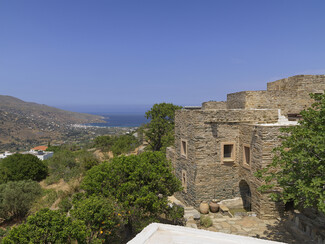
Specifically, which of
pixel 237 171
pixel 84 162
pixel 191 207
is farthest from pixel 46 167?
pixel 237 171

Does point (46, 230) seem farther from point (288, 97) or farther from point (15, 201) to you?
point (288, 97)

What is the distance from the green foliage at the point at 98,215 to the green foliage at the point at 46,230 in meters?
0.80

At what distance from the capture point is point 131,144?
112 ft

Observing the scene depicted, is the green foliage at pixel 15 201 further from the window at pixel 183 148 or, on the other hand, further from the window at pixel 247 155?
the window at pixel 247 155

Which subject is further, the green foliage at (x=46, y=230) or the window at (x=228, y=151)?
the window at (x=228, y=151)

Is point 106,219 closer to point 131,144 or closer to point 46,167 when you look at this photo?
point 46,167

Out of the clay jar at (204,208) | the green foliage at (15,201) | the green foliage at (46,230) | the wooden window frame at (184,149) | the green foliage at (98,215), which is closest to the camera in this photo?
the green foliage at (46,230)

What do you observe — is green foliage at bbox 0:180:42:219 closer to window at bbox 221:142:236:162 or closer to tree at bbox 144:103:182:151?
tree at bbox 144:103:182:151

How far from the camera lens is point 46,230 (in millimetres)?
6746

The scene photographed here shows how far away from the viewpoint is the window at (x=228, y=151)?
541 inches

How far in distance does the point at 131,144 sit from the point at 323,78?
25852 millimetres

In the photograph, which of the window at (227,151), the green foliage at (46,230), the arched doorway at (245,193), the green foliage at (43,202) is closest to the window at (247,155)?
the window at (227,151)

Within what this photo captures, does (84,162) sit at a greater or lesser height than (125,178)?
lesser

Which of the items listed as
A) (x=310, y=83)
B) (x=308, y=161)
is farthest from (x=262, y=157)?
(x=310, y=83)
